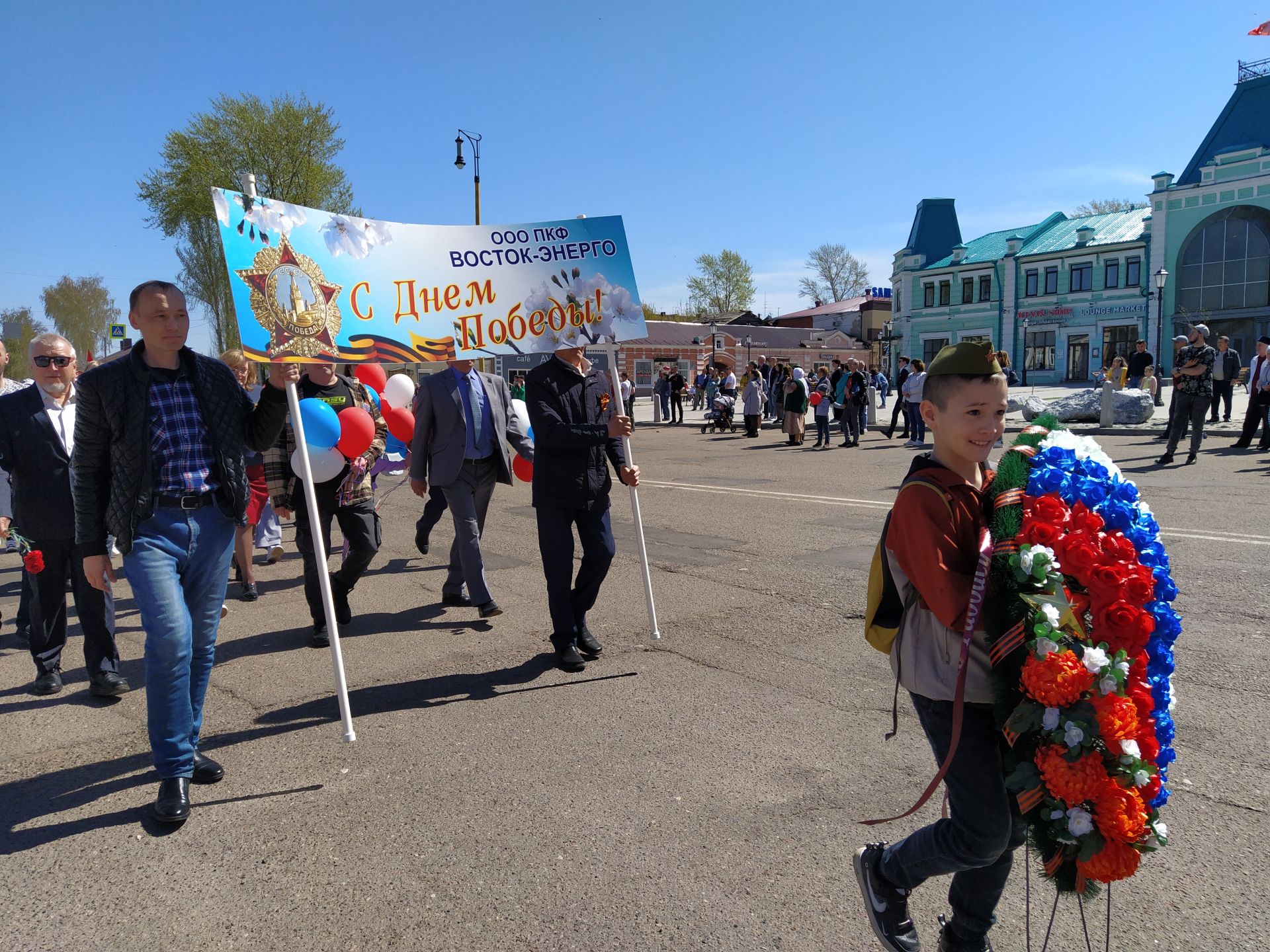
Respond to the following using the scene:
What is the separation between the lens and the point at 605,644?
5.59 m

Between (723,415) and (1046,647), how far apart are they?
2339 cm

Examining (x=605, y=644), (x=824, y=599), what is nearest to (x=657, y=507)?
(x=824, y=599)

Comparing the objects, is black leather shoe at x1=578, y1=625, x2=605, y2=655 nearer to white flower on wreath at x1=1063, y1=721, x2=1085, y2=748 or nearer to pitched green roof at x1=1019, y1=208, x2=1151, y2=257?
white flower on wreath at x1=1063, y1=721, x2=1085, y2=748

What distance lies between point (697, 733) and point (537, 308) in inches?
105

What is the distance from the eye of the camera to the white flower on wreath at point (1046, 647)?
2.09 metres

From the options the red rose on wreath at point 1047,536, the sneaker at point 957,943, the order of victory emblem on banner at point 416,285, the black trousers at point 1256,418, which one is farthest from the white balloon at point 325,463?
the black trousers at point 1256,418

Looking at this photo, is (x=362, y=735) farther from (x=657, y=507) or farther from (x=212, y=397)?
(x=657, y=507)

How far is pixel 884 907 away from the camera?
2520 mm

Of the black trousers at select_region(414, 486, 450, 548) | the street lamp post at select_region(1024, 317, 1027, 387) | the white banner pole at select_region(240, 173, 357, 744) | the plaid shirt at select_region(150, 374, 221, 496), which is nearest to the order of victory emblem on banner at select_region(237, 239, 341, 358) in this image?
the white banner pole at select_region(240, 173, 357, 744)

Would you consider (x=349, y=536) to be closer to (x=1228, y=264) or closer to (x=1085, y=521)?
(x=1085, y=521)

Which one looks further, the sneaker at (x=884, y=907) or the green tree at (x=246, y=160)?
the green tree at (x=246, y=160)

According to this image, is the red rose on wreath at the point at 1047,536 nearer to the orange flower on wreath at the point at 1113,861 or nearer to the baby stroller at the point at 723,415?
the orange flower on wreath at the point at 1113,861

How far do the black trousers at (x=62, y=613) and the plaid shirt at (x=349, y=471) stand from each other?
1.38 meters

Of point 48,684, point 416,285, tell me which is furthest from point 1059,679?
point 48,684
